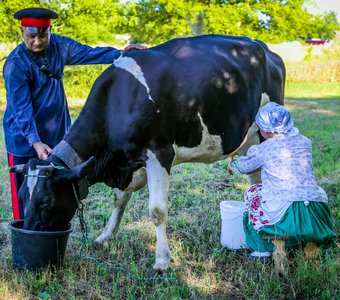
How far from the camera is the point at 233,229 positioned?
476cm

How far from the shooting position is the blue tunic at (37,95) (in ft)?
14.4

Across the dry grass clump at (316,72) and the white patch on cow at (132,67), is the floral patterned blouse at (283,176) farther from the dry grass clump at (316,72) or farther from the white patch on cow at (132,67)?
the dry grass clump at (316,72)

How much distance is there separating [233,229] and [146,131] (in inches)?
49.1

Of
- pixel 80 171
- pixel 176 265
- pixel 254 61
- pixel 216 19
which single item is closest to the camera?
pixel 80 171

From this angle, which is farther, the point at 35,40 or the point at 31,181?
the point at 35,40

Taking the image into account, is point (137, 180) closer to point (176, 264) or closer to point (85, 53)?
point (176, 264)

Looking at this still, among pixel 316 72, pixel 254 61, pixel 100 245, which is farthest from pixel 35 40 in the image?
pixel 316 72

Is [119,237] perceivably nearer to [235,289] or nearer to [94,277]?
[94,277]

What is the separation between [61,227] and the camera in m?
4.23

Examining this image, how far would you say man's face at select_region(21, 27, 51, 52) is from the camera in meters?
4.48

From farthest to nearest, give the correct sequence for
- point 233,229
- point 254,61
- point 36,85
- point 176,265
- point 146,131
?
point 254,61
point 233,229
point 36,85
point 176,265
point 146,131

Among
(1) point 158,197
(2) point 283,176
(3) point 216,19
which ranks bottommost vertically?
(1) point 158,197

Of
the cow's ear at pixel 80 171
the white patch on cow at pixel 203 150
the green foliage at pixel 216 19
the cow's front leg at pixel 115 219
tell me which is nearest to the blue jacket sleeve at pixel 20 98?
the cow's ear at pixel 80 171

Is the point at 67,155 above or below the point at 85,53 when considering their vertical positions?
below
